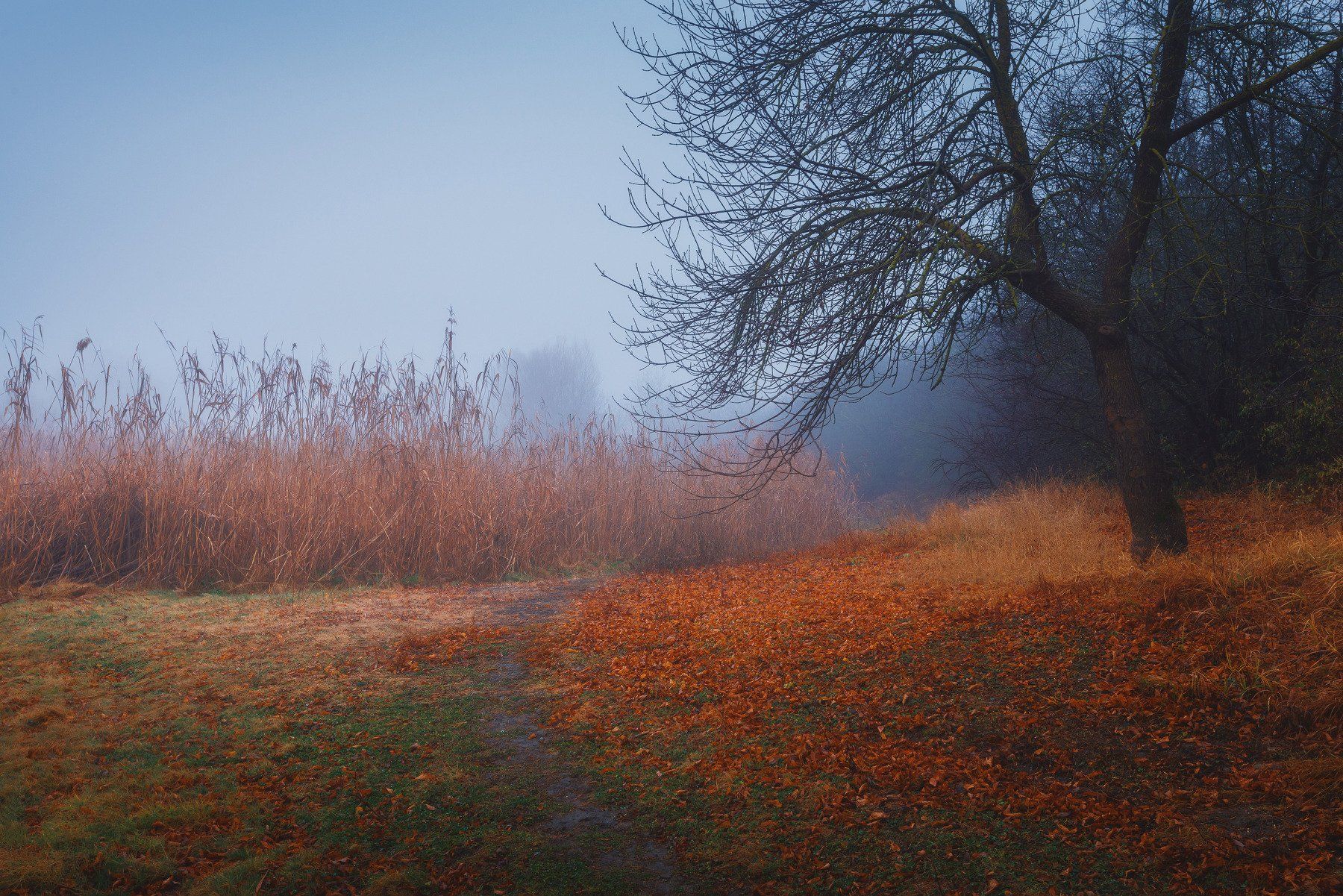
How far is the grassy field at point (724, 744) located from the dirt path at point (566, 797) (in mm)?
14

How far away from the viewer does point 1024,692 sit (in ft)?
10.9

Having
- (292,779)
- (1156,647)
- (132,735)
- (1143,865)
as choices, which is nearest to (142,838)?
(292,779)

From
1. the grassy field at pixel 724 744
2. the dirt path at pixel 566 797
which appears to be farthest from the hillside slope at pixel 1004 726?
the dirt path at pixel 566 797

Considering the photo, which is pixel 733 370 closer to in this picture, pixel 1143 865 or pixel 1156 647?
pixel 1156 647

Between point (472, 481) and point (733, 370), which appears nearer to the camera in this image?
point (733, 370)

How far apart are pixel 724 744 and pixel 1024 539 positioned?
4.74 metres

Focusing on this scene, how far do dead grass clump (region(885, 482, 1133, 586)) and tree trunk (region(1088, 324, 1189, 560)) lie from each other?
275 millimetres

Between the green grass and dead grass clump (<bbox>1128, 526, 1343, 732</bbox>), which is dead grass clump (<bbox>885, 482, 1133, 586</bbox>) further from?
the green grass

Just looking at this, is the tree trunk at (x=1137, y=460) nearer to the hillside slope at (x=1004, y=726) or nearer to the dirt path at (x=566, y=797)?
the hillside slope at (x=1004, y=726)

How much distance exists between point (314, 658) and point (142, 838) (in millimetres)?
2384

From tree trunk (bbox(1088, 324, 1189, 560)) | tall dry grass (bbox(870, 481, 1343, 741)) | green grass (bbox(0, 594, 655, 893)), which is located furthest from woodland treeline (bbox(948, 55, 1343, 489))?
green grass (bbox(0, 594, 655, 893))

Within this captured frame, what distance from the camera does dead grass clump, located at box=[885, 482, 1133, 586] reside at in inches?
213

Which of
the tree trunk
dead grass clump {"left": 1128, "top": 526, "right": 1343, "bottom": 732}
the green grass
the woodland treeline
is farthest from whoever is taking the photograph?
the woodland treeline

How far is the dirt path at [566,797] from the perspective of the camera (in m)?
2.19
